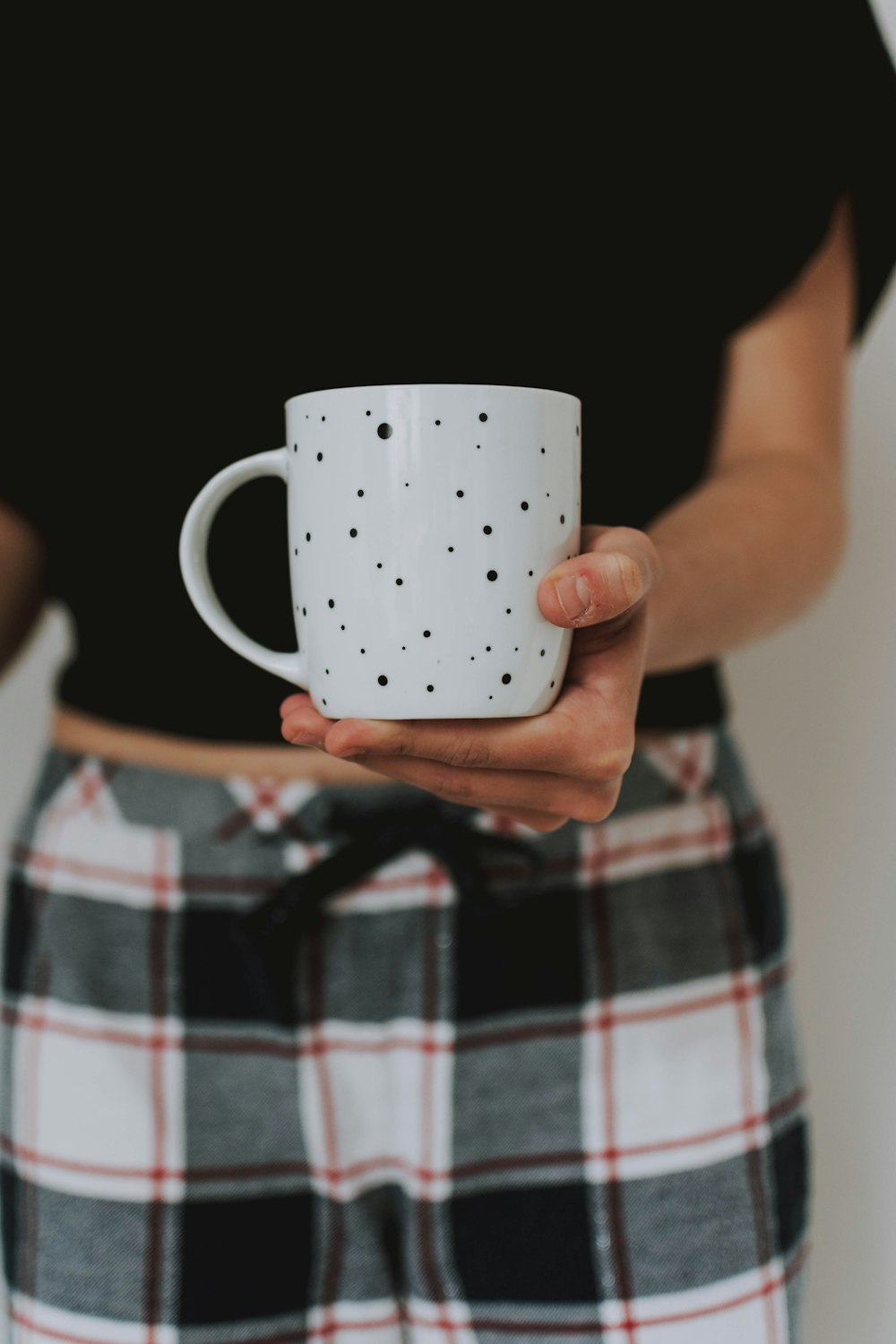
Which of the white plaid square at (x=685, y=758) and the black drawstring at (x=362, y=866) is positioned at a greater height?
the white plaid square at (x=685, y=758)

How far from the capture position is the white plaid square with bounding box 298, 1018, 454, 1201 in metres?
0.64

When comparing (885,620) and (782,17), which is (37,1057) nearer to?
(782,17)

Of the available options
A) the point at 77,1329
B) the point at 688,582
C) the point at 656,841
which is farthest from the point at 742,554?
the point at 77,1329

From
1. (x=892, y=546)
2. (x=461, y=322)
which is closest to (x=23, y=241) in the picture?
(x=461, y=322)

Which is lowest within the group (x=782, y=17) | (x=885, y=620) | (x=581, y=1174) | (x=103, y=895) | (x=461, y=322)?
(x=581, y=1174)

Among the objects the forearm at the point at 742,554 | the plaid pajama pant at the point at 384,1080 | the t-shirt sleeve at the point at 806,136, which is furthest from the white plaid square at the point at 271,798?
the t-shirt sleeve at the point at 806,136

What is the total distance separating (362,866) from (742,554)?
0.28 metres

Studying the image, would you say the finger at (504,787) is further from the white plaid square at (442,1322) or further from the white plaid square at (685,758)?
the white plaid square at (442,1322)

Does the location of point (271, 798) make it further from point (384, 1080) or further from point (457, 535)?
point (457, 535)

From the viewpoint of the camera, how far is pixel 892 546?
1133 mm

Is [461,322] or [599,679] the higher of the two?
[461,322]

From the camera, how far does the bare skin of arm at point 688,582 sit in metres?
0.42

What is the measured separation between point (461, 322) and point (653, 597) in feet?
0.77

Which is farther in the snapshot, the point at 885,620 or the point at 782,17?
the point at 885,620
